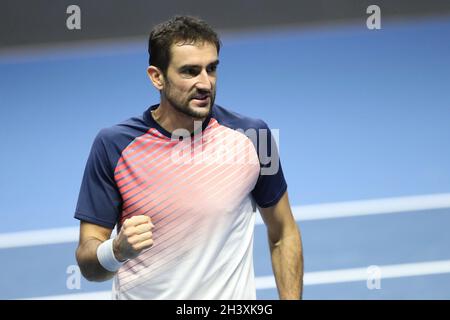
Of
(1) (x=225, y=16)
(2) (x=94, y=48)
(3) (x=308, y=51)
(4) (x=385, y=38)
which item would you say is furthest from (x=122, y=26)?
(4) (x=385, y=38)

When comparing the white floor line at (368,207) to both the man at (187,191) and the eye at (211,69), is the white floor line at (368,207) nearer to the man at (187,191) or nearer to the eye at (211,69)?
the man at (187,191)

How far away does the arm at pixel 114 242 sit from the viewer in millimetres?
2510

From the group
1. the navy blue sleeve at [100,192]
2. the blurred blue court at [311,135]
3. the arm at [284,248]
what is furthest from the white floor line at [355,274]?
the navy blue sleeve at [100,192]

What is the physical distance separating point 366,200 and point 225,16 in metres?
3.24

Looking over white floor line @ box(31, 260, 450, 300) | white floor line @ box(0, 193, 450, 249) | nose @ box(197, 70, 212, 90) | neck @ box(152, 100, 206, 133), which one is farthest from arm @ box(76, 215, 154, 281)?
white floor line @ box(0, 193, 450, 249)

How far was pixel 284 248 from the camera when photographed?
3039 mm

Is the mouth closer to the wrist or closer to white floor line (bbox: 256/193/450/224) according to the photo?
the wrist

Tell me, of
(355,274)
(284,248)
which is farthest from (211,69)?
(355,274)

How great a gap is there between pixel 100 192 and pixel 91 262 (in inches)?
9.6

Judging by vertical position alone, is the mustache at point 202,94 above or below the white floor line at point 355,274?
above

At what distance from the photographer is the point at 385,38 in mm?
9500

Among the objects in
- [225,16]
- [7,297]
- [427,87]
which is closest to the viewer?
[7,297]

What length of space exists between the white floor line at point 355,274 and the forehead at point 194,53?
10.8 feet
